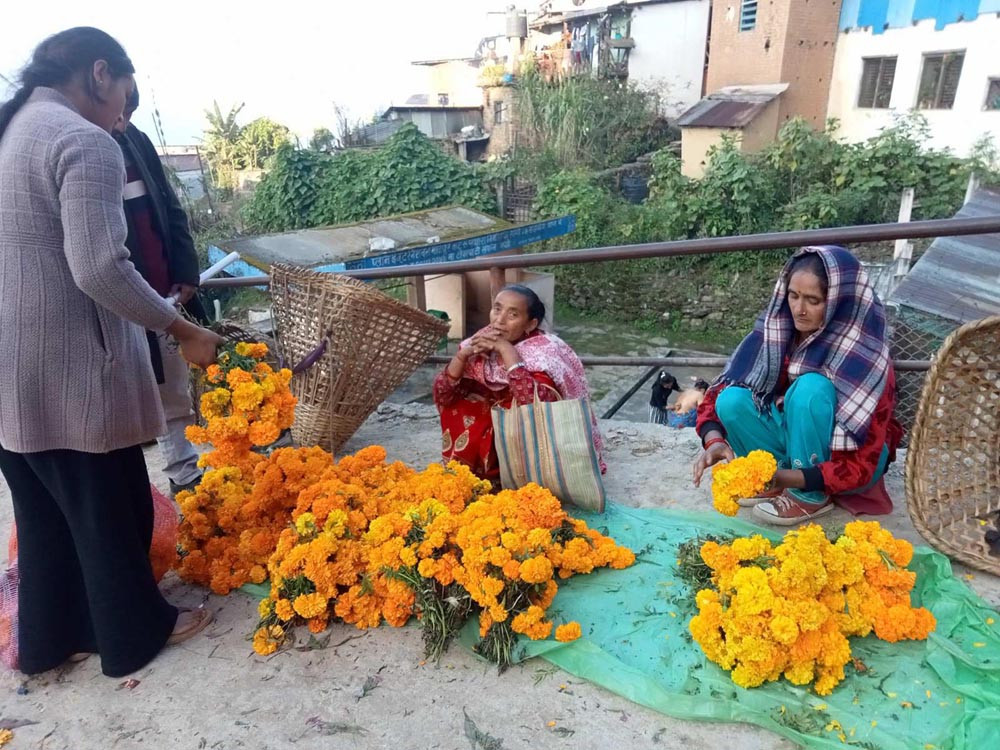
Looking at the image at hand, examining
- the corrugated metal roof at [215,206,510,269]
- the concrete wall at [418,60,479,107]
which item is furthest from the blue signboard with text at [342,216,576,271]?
the concrete wall at [418,60,479,107]

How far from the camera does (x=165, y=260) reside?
2607mm

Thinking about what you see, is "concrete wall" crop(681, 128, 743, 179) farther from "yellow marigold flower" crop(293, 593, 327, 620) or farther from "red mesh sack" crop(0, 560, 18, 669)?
"red mesh sack" crop(0, 560, 18, 669)

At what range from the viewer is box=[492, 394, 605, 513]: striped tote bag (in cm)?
247

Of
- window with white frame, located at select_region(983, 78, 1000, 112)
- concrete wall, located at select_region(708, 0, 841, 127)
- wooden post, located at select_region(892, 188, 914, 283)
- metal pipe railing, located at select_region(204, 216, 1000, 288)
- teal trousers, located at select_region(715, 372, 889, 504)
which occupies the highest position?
concrete wall, located at select_region(708, 0, 841, 127)

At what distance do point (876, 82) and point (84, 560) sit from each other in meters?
14.8

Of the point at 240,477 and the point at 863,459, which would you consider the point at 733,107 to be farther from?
the point at 240,477

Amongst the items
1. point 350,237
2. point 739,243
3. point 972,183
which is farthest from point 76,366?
point 972,183

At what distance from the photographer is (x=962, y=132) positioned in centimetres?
1076

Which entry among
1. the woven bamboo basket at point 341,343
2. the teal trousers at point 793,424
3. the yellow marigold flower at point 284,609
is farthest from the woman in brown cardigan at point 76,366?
the teal trousers at point 793,424

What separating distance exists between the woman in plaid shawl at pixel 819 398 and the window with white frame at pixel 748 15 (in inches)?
545

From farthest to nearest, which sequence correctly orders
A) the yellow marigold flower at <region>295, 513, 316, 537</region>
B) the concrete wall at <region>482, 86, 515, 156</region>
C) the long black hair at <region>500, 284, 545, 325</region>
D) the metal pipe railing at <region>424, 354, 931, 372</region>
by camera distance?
1. the concrete wall at <region>482, 86, 515, 156</region>
2. the metal pipe railing at <region>424, 354, 931, 372</region>
3. the long black hair at <region>500, 284, 545, 325</region>
4. the yellow marigold flower at <region>295, 513, 316, 537</region>

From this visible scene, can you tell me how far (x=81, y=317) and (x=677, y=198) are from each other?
12181mm

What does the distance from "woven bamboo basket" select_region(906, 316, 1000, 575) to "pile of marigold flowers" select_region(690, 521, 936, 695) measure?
455mm

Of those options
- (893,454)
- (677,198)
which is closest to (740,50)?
(677,198)
